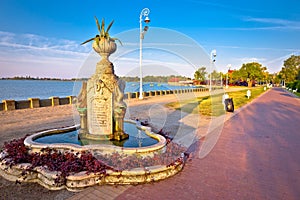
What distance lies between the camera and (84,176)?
3814mm

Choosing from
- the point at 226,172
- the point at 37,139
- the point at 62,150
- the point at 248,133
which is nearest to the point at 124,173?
the point at 62,150

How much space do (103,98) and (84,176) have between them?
210 cm

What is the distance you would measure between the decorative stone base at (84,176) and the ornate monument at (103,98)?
1.64 meters

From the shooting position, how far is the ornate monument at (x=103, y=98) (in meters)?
5.30

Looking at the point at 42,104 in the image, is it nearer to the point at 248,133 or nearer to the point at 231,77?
the point at 248,133

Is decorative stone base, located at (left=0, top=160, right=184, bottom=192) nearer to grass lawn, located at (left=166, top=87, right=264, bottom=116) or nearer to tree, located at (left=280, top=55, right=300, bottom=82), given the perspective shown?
grass lawn, located at (left=166, top=87, right=264, bottom=116)

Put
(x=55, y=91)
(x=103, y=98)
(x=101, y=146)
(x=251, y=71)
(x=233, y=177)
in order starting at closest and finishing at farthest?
(x=233, y=177) < (x=101, y=146) < (x=103, y=98) < (x=55, y=91) < (x=251, y=71)

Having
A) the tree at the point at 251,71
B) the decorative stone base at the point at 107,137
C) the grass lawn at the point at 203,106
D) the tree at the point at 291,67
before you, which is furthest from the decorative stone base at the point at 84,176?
the tree at the point at 251,71

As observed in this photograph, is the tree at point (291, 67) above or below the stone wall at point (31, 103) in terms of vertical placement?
above

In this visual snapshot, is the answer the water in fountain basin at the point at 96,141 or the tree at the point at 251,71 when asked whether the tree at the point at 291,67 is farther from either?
the water in fountain basin at the point at 96,141

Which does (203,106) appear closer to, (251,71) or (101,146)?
(101,146)

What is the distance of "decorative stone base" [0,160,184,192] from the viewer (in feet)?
12.4

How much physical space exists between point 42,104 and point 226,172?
1527 cm

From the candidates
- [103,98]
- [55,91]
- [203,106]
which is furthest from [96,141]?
[55,91]
